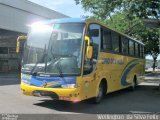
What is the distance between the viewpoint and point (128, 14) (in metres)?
25.0

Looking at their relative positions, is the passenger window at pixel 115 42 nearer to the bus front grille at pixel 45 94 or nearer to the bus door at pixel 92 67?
the bus door at pixel 92 67

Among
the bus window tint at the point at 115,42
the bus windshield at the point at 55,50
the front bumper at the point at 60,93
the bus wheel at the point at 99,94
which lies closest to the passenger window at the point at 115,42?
the bus window tint at the point at 115,42

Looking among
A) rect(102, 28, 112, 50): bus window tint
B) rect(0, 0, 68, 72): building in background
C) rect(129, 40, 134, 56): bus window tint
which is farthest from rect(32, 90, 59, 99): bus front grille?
rect(0, 0, 68, 72): building in background

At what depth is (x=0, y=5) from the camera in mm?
32812

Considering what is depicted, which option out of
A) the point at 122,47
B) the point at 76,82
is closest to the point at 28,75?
the point at 76,82

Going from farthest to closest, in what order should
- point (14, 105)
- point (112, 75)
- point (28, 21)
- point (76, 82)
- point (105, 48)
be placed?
point (28, 21) → point (112, 75) → point (105, 48) → point (14, 105) → point (76, 82)

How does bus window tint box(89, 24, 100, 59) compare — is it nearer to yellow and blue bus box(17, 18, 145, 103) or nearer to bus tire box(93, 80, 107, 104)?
yellow and blue bus box(17, 18, 145, 103)

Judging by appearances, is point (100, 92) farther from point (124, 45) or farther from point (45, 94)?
point (124, 45)

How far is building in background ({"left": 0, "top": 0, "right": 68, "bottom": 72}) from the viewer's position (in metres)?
33.8

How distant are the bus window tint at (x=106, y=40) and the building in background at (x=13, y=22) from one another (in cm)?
2163

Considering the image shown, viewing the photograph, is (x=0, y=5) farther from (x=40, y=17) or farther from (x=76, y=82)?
(x=76, y=82)

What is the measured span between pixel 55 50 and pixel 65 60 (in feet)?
1.83

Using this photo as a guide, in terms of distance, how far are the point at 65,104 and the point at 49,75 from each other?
1822 millimetres

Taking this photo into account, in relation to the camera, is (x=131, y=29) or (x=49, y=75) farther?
(x=131, y=29)
